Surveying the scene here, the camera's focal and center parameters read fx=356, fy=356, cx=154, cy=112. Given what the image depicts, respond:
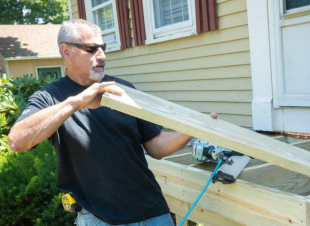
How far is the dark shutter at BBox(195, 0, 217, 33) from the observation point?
4.68 meters

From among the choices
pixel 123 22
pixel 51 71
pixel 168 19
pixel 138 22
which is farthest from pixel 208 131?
pixel 51 71

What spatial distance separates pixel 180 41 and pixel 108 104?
12.8 feet

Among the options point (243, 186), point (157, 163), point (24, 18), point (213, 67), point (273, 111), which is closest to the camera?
point (243, 186)

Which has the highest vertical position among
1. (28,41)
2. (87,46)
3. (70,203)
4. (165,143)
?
(28,41)

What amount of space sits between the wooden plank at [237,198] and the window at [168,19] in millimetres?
2703

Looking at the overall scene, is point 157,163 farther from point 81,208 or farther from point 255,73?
point 255,73

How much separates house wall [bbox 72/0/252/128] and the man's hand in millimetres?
3029

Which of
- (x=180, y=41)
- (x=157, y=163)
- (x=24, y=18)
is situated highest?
(x=24, y=18)

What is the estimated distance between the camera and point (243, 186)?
2.31m

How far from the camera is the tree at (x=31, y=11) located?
107ft

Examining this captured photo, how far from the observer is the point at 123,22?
6641 millimetres

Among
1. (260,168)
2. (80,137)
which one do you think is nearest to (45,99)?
(80,137)

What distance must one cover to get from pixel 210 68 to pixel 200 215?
8.66ft

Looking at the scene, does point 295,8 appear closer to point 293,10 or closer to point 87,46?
point 293,10
